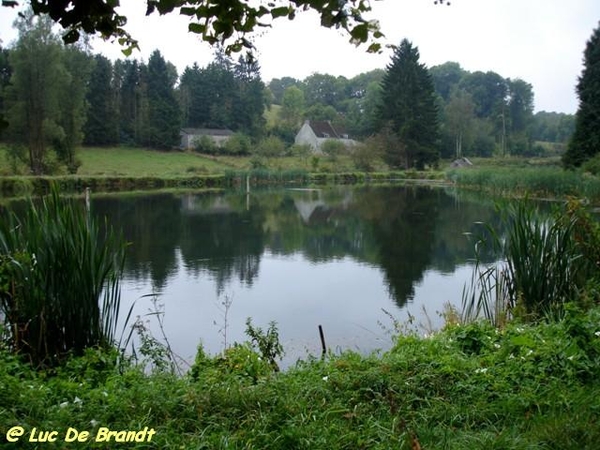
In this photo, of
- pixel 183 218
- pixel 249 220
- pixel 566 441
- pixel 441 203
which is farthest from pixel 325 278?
pixel 441 203

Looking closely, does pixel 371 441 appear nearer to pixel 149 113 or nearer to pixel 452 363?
pixel 452 363

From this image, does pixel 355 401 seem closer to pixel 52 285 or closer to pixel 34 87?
pixel 52 285

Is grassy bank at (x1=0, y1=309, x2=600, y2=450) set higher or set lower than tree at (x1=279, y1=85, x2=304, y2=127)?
lower

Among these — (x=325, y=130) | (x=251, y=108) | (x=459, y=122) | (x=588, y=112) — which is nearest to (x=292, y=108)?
(x=325, y=130)

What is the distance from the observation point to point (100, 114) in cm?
4822

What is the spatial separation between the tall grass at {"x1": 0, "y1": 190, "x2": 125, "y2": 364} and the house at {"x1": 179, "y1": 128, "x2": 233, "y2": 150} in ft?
158

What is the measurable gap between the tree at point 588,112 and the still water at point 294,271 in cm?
924

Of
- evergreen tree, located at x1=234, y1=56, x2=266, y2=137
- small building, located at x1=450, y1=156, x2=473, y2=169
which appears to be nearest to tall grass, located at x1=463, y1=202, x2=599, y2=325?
small building, located at x1=450, y1=156, x2=473, y2=169

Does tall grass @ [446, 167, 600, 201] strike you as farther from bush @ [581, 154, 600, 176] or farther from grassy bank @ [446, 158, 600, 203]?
bush @ [581, 154, 600, 176]

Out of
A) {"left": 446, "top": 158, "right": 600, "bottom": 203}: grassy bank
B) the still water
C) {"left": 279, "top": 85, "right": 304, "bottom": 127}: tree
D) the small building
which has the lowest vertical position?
the still water

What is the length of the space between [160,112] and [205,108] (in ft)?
34.6

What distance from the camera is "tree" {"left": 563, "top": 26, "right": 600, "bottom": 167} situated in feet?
85.3

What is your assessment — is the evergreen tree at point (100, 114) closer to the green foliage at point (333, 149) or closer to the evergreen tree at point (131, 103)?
the evergreen tree at point (131, 103)

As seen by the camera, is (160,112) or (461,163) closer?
(160,112)
